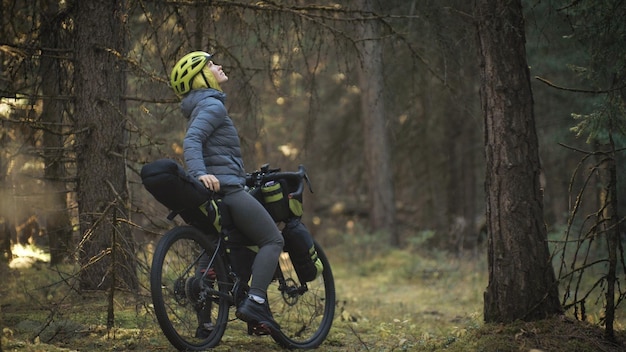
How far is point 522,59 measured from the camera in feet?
17.6

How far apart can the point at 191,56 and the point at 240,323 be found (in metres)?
2.87

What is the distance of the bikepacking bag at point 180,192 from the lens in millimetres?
4672

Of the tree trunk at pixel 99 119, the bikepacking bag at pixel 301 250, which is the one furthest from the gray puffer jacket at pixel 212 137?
the tree trunk at pixel 99 119

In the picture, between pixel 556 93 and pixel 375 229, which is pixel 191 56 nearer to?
pixel 556 93

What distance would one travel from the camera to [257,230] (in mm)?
5324

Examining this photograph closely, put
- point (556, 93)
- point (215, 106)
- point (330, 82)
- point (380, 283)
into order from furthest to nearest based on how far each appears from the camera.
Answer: point (330, 82) < point (556, 93) < point (380, 283) < point (215, 106)

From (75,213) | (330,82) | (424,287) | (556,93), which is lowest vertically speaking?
(424,287)

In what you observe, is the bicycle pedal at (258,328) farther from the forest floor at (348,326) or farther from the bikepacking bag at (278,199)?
the bikepacking bag at (278,199)

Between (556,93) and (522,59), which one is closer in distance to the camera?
(522,59)

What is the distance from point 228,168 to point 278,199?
0.62 m

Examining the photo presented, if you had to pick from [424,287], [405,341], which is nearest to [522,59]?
[405,341]

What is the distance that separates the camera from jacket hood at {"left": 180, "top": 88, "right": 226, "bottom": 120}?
5.28 m

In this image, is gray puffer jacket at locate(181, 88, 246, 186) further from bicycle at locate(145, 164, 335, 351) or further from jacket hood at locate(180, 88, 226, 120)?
bicycle at locate(145, 164, 335, 351)

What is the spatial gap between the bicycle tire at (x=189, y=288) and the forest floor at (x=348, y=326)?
0.21 metres
